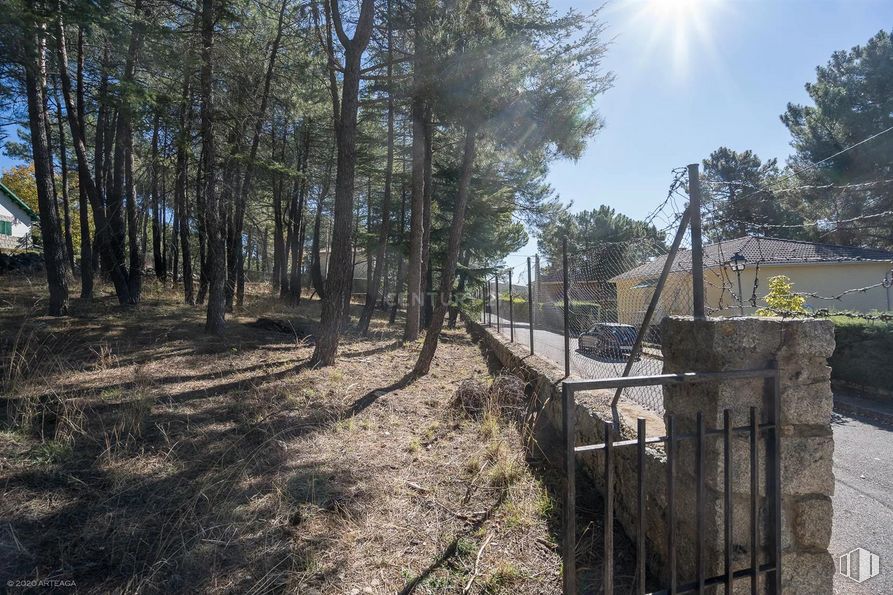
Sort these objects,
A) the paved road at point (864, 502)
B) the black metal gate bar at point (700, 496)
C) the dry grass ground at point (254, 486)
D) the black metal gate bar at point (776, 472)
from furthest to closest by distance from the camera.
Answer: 1. the paved road at point (864, 502)
2. the dry grass ground at point (254, 486)
3. the black metal gate bar at point (776, 472)
4. the black metal gate bar at point (700, 496)

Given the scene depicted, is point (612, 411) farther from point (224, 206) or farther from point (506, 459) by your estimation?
point (224, 206)

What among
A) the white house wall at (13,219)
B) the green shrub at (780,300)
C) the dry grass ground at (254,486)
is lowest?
the dry grass ground at (254,486)

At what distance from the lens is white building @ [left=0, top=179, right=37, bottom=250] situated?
2578 centimetres

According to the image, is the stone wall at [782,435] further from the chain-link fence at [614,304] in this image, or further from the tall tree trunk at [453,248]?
the tall tree trunk at [453,248]

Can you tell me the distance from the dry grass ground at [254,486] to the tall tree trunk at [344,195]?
0.89 metres

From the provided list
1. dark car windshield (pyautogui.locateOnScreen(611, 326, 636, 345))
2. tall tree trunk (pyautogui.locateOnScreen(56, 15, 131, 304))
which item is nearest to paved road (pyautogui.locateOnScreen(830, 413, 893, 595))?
dark car windshield (pyautogui.locateOnScreen(611, 326, 636, 345))

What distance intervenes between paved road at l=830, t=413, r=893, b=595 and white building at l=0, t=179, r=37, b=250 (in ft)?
113

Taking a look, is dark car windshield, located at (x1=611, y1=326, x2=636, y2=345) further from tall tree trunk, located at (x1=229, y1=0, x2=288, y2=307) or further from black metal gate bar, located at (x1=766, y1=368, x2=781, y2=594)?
tall tree trunk, located at (x1=229, y1=0, x2=288, y2=307)

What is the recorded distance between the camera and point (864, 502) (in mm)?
3676

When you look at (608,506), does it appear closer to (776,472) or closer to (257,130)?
(776,472)

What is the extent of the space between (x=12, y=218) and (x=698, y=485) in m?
36.8

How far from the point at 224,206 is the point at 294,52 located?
3.91 meters

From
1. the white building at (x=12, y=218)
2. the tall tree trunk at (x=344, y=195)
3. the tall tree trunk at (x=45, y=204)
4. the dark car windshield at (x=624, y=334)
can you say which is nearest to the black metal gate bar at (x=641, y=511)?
the dark car windshield at (x=624, y=334)

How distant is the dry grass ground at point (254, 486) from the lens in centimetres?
244
